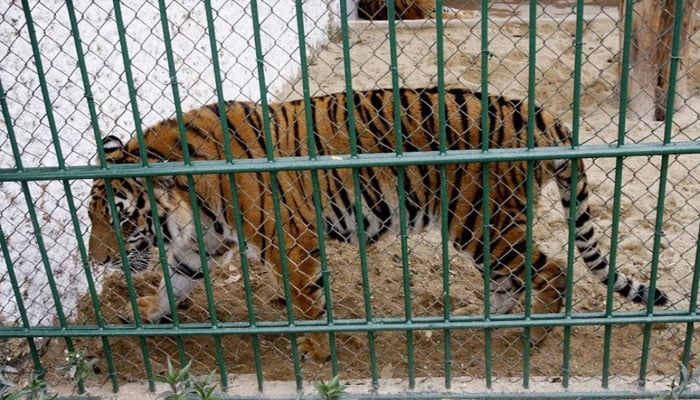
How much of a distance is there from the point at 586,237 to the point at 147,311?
2328 mm

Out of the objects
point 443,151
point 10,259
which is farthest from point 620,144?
point 10,259

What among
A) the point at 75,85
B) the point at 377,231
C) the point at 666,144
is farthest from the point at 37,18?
the point at 666,144

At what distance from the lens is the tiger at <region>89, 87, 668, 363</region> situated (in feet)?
12.7

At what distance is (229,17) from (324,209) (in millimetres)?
3014

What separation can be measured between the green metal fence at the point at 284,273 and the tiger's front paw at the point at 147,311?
0.24 ft

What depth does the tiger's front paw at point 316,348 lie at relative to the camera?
13.5 ft

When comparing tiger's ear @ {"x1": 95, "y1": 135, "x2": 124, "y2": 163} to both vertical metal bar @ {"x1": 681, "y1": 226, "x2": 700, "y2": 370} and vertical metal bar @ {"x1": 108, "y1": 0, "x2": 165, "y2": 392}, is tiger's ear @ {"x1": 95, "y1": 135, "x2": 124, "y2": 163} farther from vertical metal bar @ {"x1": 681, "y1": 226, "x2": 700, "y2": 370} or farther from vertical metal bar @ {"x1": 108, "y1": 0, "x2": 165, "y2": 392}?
vertical metal bar @ {"x1": 681, "y1": 226, "x2": 700, "y2": 370}

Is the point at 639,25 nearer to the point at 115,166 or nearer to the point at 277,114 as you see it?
the point at 277,114

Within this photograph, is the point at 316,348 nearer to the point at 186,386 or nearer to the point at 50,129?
the point at 186,386

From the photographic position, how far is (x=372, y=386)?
142 inches

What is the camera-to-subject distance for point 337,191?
410cm

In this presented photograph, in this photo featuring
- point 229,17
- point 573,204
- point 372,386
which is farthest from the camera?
point 229,17

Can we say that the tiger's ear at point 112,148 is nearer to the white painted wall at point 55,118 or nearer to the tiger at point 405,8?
the white painted wall at point 55,118

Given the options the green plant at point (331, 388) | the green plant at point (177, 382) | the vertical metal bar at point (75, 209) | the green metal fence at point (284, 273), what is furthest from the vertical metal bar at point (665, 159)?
the vertical metal bar at point (75, 209)
